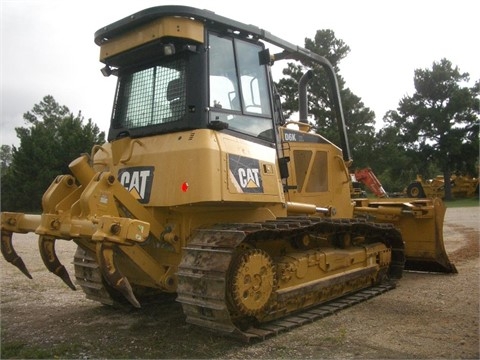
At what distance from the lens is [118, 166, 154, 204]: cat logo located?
16.4ft

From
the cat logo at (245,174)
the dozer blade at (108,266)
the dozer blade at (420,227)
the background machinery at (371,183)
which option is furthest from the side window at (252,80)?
the background machinery at (371,183)

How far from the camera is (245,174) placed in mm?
4930

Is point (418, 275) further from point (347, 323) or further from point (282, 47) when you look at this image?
point (282, 47)

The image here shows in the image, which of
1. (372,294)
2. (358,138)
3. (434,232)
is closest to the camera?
(372,294)

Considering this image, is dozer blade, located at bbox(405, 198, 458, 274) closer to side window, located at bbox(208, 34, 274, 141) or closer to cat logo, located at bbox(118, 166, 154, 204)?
side window, located at bbox(208, 34, 274, 141)

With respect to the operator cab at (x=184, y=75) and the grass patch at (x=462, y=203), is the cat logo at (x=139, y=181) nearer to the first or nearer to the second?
the operator cab at (x=184, y=75)

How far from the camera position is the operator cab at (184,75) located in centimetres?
494

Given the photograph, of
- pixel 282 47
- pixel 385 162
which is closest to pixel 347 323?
pixel 282 47

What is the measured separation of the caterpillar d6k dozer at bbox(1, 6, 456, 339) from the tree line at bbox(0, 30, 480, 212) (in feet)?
93.1

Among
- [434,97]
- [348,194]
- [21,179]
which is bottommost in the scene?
[348,194]

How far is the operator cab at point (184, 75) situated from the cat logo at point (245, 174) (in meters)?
0.37

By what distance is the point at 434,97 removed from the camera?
42.7 meters

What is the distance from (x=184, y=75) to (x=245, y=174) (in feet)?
4.17

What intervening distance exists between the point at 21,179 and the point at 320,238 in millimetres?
30657
